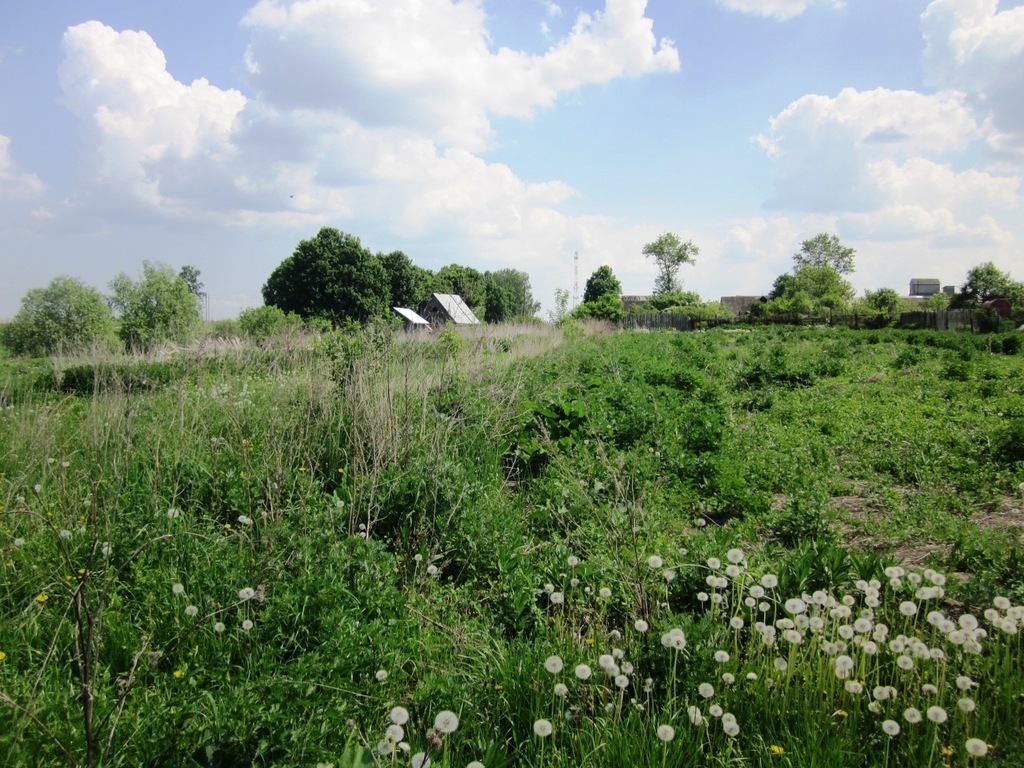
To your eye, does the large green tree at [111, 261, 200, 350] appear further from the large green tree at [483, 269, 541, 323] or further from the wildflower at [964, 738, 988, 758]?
the large green tree at [483, 269, 541, 323]

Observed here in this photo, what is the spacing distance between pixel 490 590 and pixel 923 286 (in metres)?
123

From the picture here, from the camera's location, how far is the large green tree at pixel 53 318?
26.8 meters

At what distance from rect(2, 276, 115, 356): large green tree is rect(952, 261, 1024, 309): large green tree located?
205ft

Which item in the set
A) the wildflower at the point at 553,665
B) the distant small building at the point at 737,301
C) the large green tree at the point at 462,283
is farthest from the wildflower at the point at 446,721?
the distant small building at the point at 737,301

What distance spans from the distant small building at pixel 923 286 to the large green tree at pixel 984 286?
51686mm

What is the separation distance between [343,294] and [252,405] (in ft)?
144

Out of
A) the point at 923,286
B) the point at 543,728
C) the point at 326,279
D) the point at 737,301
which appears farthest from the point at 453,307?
the point at 923,286

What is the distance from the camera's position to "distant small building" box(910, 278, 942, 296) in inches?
3970

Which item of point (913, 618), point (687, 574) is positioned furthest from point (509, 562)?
point (913, 618)

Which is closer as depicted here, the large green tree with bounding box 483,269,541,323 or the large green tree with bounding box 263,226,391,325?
the large green tree with bounding box 263,226,391,325

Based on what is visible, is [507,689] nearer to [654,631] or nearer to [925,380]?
[654,631]

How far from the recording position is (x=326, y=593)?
298 cm

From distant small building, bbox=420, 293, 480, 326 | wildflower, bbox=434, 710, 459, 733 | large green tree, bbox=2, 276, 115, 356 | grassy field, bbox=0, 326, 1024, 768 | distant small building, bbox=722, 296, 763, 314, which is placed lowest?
grassy field, bbox=0, 326, 1024, 768

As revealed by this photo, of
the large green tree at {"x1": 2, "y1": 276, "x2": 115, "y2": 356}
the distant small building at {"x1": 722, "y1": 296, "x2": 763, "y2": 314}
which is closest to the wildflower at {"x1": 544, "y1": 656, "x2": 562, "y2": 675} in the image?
the large green tree at {"x1": 2, "y1": 276, "x2": 115, "y2": 356}
